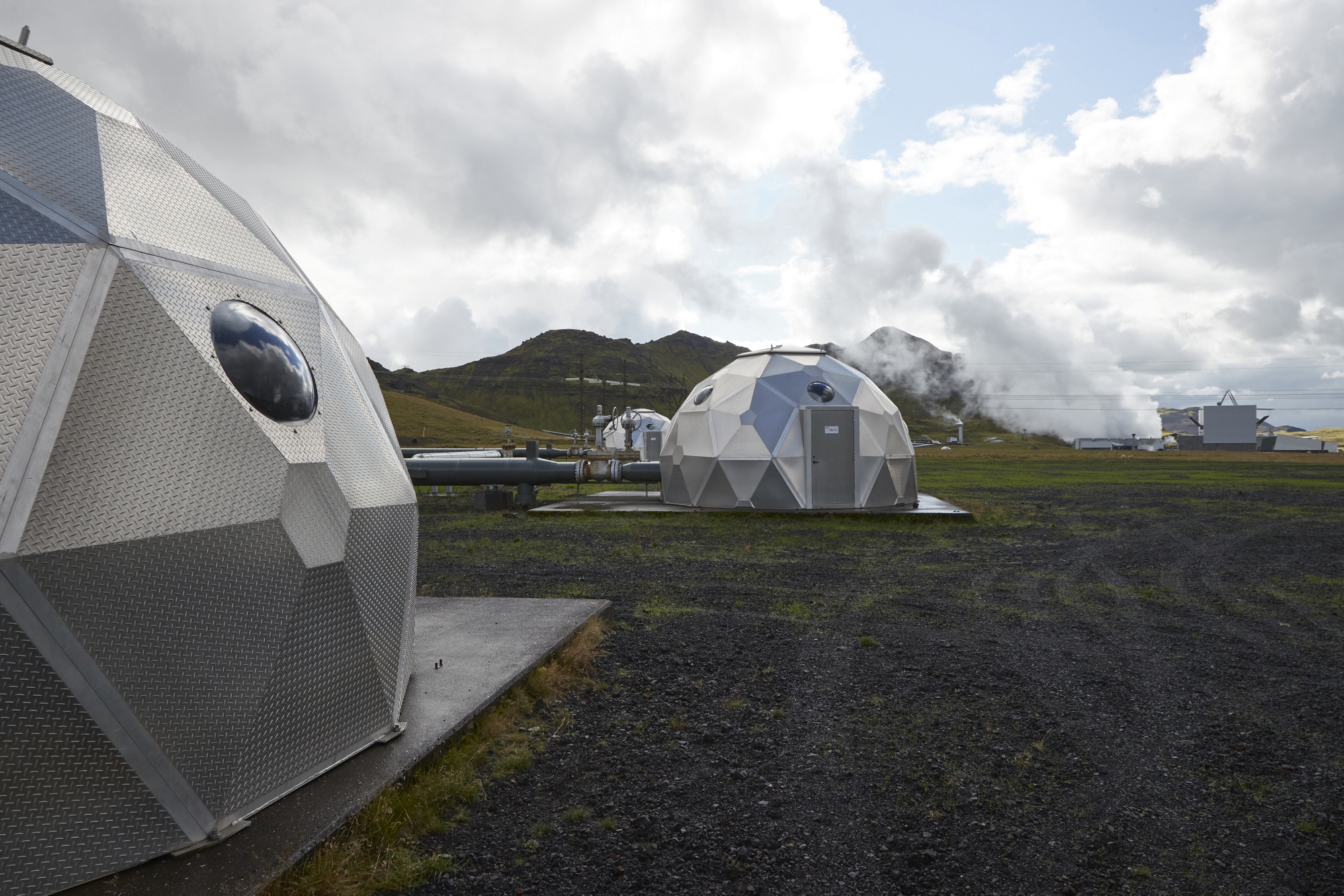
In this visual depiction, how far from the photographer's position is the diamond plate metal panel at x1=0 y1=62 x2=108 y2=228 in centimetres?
356

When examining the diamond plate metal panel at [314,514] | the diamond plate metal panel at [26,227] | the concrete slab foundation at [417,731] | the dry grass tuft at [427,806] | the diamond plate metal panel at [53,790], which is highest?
the diamond plate metal panel at [26,227]

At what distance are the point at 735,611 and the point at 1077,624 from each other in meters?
3.58

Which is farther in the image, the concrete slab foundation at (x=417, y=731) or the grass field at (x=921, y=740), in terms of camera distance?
the grass field at (x=921, y=740)

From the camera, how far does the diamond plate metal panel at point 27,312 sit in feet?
9.78

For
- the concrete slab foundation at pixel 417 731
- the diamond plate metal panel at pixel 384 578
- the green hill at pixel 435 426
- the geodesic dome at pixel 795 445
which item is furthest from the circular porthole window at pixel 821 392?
the green hill at pixel 435 426

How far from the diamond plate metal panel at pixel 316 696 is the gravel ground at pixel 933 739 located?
0.81 metres

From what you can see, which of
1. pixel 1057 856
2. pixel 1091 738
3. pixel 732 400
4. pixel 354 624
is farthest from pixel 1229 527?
pixel 354 624

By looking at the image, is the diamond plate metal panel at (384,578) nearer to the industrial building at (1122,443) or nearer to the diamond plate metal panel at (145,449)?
the diamond plate metal panel at (145,449)

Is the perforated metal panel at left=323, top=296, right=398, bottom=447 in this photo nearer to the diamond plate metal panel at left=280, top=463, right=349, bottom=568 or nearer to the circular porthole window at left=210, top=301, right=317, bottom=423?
the circular porthole window at left=210, top=301, right=317, bottom=423

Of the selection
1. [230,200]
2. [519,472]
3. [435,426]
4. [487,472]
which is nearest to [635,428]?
[519,472]

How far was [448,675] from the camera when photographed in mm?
5551

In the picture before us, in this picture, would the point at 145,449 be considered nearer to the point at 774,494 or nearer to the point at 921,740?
the point at 921,740

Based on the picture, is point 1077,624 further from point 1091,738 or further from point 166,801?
point 166,801

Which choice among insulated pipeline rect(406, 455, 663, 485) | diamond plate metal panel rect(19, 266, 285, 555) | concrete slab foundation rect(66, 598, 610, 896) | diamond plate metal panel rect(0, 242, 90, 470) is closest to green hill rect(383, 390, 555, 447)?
insulated pipeline rect(406, 455, 663, 485)
